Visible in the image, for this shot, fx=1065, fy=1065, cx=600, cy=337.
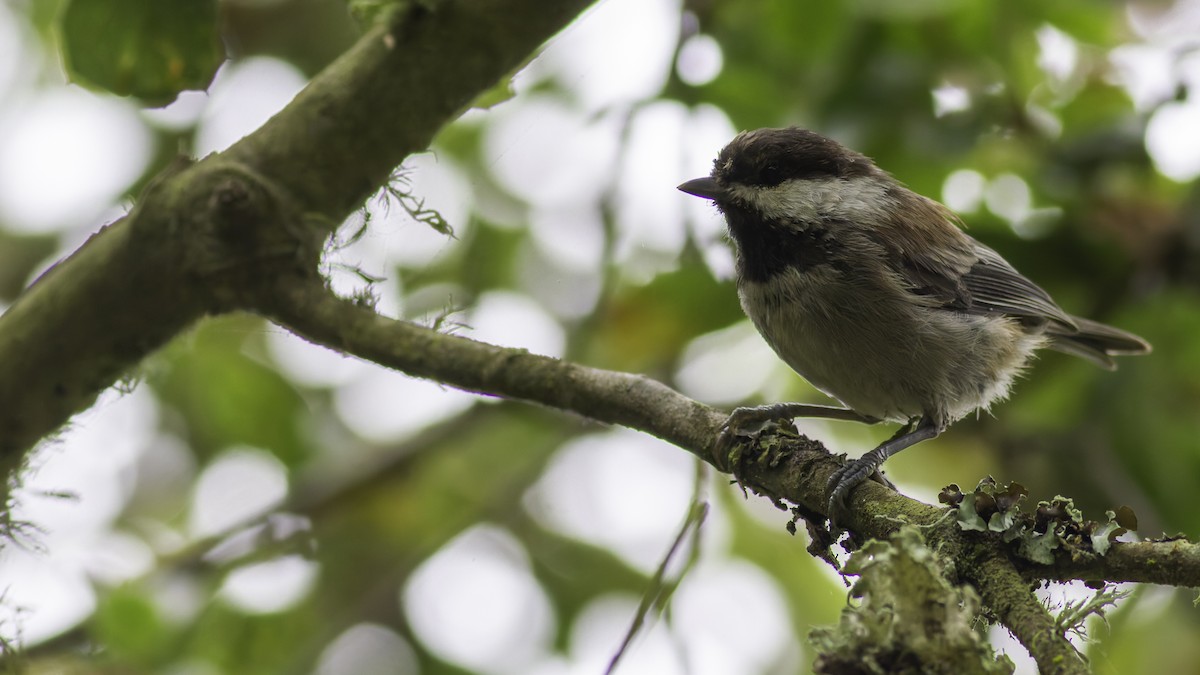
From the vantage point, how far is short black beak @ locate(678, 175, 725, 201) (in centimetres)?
273

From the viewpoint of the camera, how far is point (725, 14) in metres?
3.20

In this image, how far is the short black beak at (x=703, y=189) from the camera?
2729 millimetres

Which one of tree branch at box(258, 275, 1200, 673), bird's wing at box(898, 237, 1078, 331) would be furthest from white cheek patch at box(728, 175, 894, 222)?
tree branch at box(258, 275, 1200, 673)

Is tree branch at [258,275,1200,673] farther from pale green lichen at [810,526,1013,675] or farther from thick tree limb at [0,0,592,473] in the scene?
pale green lichen at [810,526,1013,675]

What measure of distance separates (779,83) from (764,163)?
1.59ft

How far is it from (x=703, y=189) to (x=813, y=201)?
0.29 m

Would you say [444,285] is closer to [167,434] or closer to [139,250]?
[167,434]

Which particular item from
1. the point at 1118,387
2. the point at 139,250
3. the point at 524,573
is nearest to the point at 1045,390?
the point at 1118,387

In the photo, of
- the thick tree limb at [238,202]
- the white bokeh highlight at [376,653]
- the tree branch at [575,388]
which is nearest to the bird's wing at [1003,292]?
the tree branch at [575,388]

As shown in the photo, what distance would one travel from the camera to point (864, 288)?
255 cm

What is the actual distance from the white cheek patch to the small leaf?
4.47ft

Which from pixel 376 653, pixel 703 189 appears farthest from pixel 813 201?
pixel 376 653

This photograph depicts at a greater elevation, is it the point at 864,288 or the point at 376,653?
the point at 864,288

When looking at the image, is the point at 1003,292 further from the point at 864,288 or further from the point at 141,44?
the point at 141,44
